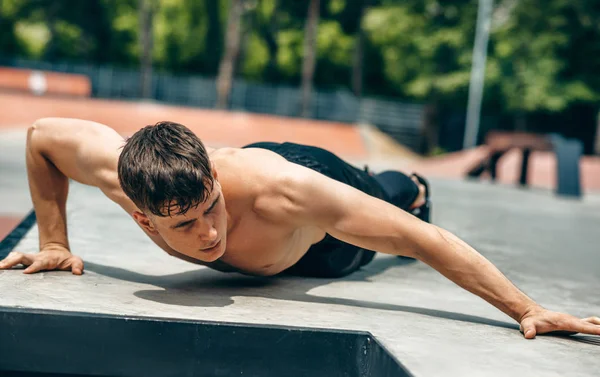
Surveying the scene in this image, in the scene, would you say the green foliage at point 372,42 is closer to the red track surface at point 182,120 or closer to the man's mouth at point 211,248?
the red track surface at point 182,120

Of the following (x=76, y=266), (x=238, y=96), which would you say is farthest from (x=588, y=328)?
(x=238, y=96)

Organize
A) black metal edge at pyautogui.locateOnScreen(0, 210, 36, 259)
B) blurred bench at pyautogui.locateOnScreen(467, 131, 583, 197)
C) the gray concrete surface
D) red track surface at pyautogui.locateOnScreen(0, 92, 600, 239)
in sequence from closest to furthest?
the gray concrete surface → black metal edge at pyautogui.locateOnScreen(0, 210, 36, 259) → blurred bench at pyautogui.locateOnScreen(467, 131, 583, 197) → red track surface at pyautogui.locateOnScreen(0, 92, 600, 239)

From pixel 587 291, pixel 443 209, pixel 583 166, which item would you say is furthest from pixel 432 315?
pixel 583 166

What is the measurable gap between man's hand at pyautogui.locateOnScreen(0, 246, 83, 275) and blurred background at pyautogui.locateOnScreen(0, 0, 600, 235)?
633 inches

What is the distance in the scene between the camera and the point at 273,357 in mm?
2543

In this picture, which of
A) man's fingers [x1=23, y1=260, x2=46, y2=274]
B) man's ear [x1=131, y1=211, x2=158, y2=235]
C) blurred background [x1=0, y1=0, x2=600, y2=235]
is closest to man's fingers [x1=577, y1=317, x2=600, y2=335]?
man's ear [x1=131, y1=211, x2=158, y2=235]

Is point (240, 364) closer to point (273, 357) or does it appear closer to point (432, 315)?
point (273, 357)

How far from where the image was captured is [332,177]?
11.2ft

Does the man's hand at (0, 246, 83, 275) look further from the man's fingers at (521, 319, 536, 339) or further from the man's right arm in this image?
the man's fingers at (521, 319, 536, 339)

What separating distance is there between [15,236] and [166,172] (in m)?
1.80

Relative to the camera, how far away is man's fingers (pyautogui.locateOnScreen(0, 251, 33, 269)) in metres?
3.21

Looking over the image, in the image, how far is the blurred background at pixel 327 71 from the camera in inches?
997

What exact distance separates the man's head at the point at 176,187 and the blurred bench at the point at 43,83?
993 inches

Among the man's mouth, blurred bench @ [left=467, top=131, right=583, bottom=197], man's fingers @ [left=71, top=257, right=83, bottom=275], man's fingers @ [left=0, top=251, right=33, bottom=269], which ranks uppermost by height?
the man's mouth
